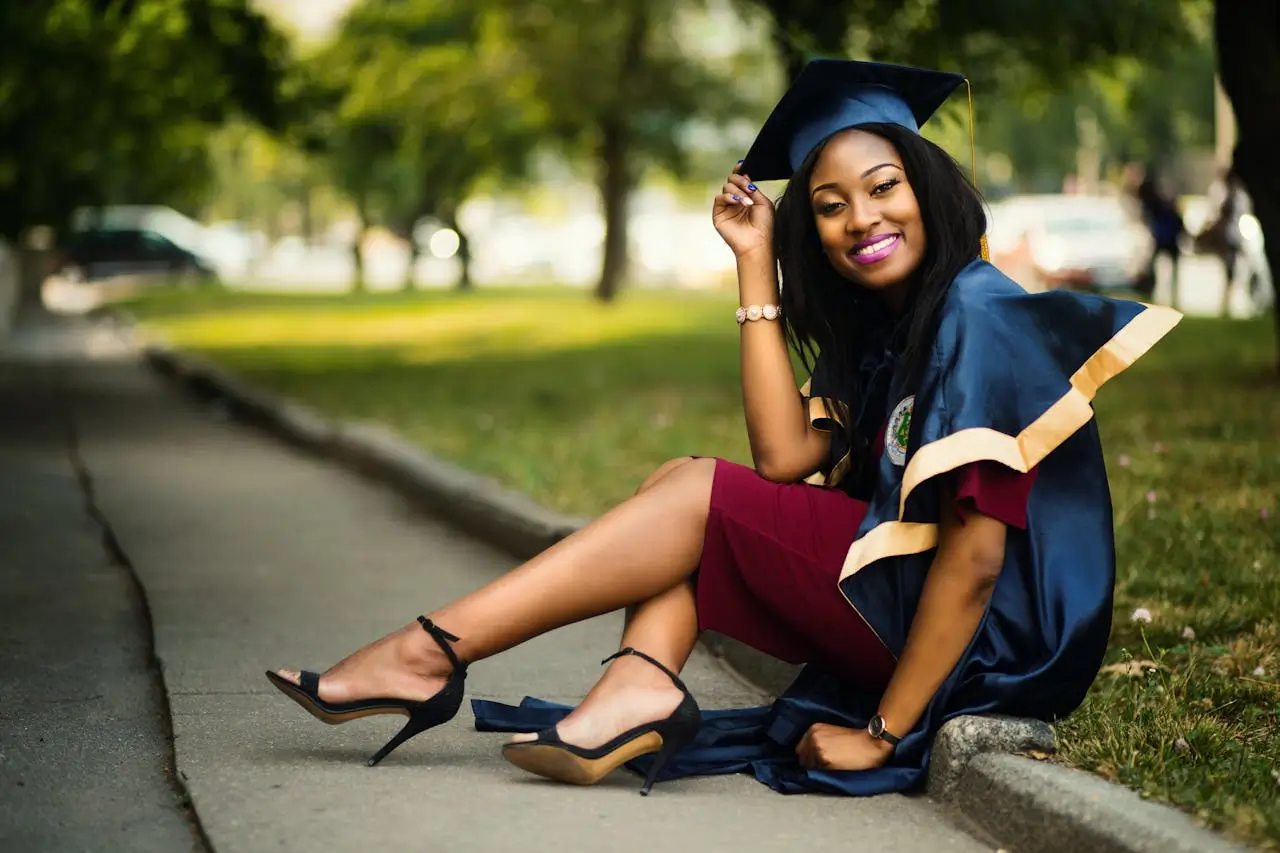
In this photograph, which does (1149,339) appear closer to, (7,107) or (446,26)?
(7,107)

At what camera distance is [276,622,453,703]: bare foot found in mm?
3824

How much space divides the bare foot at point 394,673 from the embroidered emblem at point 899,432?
3.38 ft

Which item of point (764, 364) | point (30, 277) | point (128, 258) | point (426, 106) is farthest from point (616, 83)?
point (128, 258)

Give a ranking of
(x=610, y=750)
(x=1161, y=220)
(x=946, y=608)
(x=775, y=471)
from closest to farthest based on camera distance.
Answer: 1. (x=946, y=608)
2. (x=610, y=750)
3. (x=775, y=471)
4. (x=1161, y=220)

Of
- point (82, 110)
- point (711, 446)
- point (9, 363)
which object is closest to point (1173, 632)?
point (711, 446)

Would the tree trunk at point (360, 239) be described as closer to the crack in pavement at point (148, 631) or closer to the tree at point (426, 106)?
the tree at point (426, 106)

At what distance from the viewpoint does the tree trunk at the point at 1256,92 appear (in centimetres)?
1082

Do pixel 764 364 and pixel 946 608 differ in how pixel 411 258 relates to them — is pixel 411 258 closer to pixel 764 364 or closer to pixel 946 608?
pixel 764 364

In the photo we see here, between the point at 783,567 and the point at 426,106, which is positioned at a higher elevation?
the point at 426,106

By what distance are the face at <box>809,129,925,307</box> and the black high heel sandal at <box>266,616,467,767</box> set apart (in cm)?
119

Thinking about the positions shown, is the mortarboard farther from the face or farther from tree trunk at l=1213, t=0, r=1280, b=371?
tree trunk at l=1213, t=0, r=1280, b=371

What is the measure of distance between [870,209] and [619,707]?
1.17m

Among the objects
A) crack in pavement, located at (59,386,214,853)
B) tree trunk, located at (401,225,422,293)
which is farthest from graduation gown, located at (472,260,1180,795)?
tree trunk, located at (401,225,422,293)

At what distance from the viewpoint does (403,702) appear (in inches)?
151
